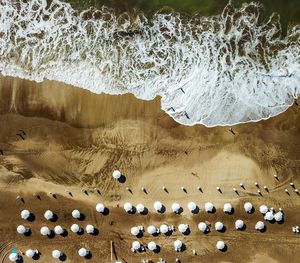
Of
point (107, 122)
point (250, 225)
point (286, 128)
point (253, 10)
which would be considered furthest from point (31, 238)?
point (253, 10)

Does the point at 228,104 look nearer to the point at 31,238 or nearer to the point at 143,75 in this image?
the point at 143,75

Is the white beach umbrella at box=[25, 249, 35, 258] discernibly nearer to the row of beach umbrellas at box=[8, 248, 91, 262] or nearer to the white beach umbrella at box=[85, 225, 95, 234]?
the row of beach umbrellas at box=[8, 248, 91, 262]

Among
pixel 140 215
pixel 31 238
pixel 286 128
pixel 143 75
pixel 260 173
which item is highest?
pixel 143 75

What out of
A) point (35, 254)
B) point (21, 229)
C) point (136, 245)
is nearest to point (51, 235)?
point (35, 254)

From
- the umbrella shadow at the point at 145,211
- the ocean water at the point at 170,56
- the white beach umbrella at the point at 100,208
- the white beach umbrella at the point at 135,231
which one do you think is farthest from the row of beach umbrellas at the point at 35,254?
the ocean water at the point at 170,56

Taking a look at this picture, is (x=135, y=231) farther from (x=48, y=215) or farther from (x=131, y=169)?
(x=48, y=215)

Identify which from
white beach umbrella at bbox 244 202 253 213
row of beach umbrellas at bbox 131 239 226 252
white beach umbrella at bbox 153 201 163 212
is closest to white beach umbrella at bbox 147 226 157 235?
row of beach umbrellas at bbox 131 239 226 252
